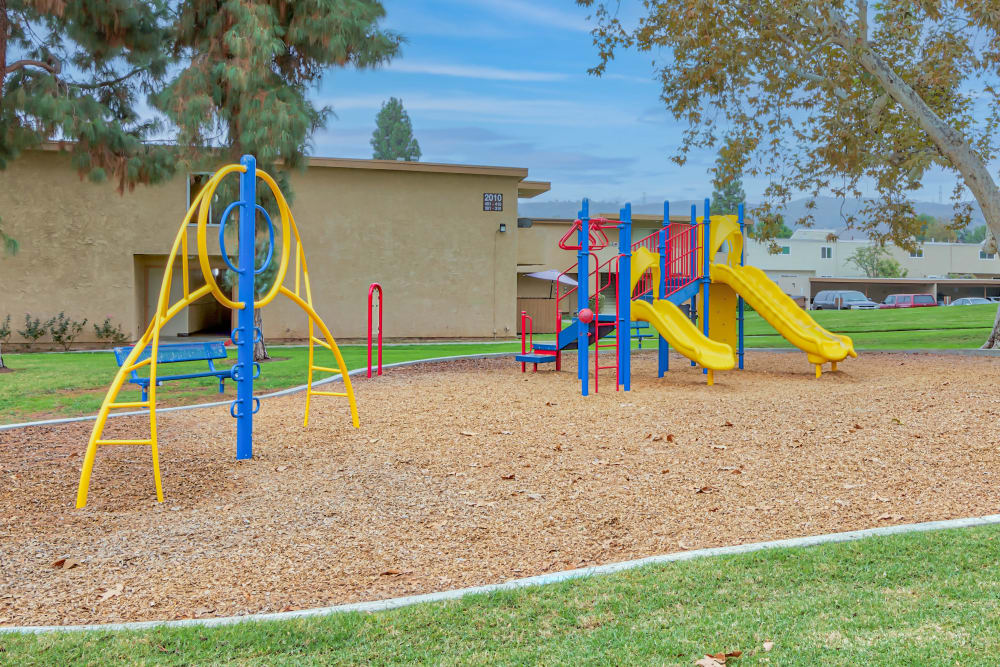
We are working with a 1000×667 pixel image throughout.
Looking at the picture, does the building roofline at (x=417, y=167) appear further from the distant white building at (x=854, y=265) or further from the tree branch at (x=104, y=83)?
the distant white building at (x=854, y=265)

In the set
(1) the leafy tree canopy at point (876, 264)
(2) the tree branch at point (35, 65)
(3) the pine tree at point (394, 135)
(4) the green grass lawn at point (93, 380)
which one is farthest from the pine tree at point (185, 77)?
(1) the leafy tree canopy at point (876, 264)

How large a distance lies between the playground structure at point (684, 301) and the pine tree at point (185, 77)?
270 inches

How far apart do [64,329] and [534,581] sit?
22.3 meters

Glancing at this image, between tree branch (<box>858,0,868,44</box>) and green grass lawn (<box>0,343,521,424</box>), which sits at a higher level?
tree branch (<box>858,0,868,44</box>)

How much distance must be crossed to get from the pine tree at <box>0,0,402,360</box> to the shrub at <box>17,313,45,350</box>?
26.6 feet

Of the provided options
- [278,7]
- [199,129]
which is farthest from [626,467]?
[278,7]

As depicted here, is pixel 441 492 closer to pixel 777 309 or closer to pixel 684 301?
pixel 684 301

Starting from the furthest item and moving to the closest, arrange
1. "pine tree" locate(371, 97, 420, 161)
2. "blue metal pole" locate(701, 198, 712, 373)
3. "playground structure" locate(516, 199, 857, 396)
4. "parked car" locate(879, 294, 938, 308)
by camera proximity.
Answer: "pine tree" locate(371, 97, 420, 161) < "parked car" locate(879, 294, 938, 308) < "blue metal pole" locate(701, 198, 712, 373) < "playground structure" locate(516, 199, 857, 396)

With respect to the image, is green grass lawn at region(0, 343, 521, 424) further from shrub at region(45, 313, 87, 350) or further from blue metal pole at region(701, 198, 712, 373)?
blue metal pole at region(701, 198, 712, 373)

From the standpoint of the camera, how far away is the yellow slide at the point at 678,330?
1283 cm

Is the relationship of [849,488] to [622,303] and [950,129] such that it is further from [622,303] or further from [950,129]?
[950,129]

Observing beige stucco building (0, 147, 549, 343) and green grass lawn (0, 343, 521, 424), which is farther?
beige stucco building (0, 147, 549, 343)

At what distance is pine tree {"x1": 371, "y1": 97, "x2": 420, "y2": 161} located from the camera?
6800 centimetres

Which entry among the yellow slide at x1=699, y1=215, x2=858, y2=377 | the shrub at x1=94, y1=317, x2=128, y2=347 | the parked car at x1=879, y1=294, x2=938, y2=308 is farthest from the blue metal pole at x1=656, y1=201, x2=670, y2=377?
the parked car at x1=879, y1=294, x2=938, y2=308
